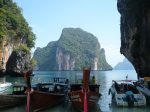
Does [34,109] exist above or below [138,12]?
below

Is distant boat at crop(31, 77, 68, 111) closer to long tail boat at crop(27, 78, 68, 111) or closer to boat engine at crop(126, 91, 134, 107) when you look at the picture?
long tail boat at crop(27, 78, 68, 111)

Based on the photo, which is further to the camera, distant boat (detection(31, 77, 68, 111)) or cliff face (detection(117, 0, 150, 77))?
cliff face (detection(117, 0, 150, 77))

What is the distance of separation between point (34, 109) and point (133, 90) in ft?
32.9

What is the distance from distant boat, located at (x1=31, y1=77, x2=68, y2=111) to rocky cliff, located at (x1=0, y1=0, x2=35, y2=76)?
4840 centimetres

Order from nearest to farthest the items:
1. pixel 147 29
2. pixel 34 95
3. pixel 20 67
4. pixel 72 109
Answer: pixel 34 95 → pixel 72 109 → pixel 147 29 → pixel 20 67

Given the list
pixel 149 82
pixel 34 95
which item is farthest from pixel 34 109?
pixel 149 82

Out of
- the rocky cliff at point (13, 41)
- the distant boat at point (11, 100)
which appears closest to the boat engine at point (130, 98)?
the distant boat at point (11, 100)

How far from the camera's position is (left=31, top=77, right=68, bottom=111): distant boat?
80.0ft

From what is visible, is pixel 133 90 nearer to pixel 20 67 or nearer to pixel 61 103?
pixel 61 103

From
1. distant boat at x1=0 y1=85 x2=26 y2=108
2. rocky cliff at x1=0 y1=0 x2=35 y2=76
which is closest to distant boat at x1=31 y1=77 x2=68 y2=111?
distant boat at x1=0 y1=85 x2=26 y2=108

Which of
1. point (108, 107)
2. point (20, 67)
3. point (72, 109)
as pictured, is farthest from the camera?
point (20, 67)

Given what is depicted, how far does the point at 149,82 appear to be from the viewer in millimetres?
35219

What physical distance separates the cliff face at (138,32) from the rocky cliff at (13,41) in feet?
123

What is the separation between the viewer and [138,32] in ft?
150
